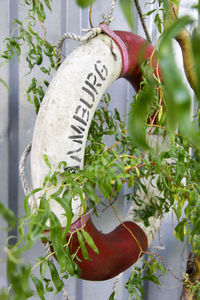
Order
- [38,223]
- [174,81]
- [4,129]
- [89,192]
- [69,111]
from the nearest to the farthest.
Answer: [174,81] → [38,223] → [89,192] → [69,111] → [4,129]

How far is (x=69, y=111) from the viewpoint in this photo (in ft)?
2.69

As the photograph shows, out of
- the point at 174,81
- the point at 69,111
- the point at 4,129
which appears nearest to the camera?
the point at 174,81

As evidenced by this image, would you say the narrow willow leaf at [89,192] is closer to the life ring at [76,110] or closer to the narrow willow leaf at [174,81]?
the life ring at [76,110]

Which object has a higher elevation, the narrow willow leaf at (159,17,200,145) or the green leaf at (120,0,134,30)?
the green leaf at (120,0,134,30)

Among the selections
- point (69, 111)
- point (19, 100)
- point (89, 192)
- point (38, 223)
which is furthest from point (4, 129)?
point (38, 223)

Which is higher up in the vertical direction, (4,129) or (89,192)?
(4,129)

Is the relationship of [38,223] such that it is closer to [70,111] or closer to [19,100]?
[70,111]

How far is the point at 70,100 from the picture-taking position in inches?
32.3

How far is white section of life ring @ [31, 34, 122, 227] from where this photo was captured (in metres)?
0.82

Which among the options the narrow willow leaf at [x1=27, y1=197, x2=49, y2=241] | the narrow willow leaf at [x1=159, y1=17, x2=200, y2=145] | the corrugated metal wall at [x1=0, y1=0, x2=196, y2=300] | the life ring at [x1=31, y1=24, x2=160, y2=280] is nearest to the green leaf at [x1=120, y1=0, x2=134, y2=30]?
the narrow willow leaf at [x1=159, y1=17, x2=200, y2=145]

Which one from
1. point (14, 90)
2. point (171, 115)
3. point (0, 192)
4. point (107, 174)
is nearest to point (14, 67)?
point (14, 90)

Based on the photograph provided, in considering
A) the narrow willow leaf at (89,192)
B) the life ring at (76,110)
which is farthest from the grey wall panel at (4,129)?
the narrow willow leaf at (89,192)

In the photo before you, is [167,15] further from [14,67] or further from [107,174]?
[14,67]

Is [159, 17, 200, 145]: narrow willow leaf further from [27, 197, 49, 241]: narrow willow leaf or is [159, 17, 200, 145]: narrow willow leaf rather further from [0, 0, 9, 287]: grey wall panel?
[0, 0, 9, 287]: grey wall panel
